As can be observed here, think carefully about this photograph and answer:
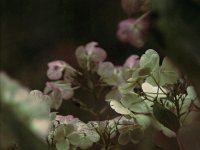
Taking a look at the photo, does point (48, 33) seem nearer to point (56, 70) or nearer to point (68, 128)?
point (56, 70)

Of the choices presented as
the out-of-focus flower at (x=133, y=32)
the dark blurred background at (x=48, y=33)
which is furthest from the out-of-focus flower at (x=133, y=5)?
the dark blurred background at (x=48, y=33)

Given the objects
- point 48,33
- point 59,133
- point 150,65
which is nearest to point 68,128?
point 59,133

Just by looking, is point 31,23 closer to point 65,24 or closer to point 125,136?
point 65,24

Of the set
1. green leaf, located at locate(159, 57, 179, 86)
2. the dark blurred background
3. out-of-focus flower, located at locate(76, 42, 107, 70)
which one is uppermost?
green leaf, located at locate(159, 57, 179, 86)

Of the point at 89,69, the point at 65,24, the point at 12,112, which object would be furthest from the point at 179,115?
the point at 65,24

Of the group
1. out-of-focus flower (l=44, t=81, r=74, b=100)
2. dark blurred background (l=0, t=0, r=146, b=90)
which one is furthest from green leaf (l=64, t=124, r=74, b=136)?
dark blurred background (l=0, t=0, r=146, b=90)

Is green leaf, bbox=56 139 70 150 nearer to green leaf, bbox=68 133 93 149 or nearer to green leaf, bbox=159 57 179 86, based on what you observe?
green leaf, bbox=68 133 93 149
